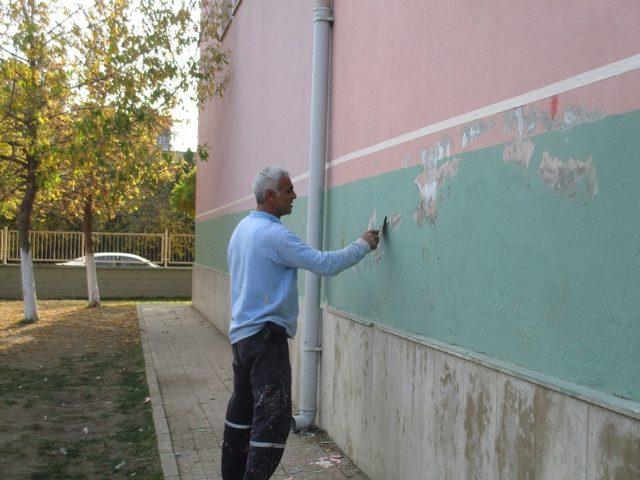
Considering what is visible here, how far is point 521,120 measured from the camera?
3.23 meters

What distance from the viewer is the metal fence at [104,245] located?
2406 centimetres

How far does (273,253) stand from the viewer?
4340mm

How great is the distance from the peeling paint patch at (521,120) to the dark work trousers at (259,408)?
1836 mm

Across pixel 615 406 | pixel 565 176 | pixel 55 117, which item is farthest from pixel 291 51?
pixel 55 117

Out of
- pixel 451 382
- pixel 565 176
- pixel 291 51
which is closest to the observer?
pixel 565 176

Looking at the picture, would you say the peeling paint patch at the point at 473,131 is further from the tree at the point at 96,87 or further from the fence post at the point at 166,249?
the fence post at the point at 166,249

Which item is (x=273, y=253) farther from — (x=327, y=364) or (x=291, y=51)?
(x=291, y=51)

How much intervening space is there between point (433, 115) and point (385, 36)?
3.41 ft

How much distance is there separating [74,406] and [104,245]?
713 inches

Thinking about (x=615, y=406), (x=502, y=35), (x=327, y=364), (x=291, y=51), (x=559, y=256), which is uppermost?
(x=291, y=51)

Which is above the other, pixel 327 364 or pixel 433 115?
pixel 433 115

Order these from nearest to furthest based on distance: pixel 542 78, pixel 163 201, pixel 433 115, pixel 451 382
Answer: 1. pixel 542 78
2. pixel 451 382
3. pixel 433 115
4. pixel 163 201

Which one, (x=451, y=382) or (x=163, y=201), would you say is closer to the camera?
(x=451, y=382)

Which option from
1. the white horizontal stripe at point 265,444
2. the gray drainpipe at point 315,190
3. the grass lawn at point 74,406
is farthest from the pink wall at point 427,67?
the grass lawn at point 74,406
